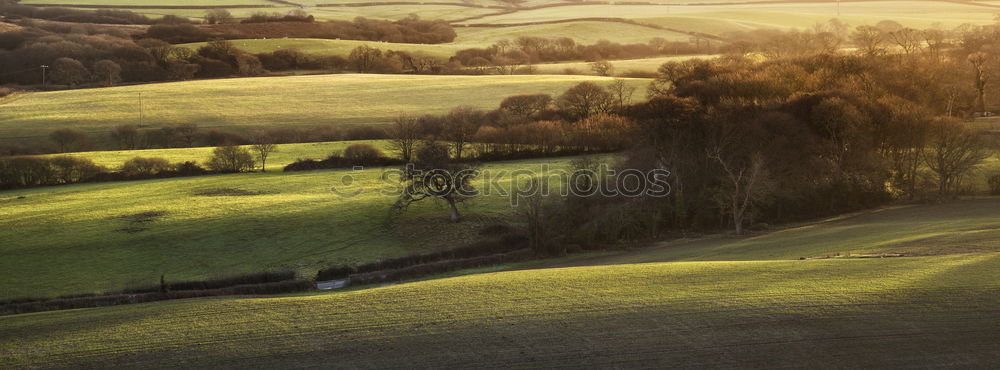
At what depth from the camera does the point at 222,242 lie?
4766 centimetres

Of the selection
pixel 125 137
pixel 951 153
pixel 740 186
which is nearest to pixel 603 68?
pixel 125 137

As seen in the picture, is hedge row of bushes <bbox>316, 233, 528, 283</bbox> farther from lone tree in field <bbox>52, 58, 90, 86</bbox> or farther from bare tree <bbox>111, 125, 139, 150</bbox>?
lone tree in field <bbox>52, 58, 90, 86</bbox>

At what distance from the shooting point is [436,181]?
174 ft

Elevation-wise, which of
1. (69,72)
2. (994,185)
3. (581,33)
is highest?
(581,33)

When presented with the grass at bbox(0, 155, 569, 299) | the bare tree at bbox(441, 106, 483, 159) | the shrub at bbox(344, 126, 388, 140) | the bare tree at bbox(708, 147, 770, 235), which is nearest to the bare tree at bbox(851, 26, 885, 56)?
the bare tree at bbox(708, 147, 770, 235)

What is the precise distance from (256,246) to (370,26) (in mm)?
133886

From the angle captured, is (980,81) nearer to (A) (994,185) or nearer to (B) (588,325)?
(A) (994,185)

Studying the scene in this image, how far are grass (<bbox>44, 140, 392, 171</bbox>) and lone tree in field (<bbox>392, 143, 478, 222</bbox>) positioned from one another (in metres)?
20.4

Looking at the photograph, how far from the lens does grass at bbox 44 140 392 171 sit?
68850mm

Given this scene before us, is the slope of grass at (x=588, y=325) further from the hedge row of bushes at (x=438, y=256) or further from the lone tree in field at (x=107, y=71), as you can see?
the lone tree in field at (x=107, y=71)

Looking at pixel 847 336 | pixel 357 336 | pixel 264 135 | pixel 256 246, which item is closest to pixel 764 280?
pixel 847 336

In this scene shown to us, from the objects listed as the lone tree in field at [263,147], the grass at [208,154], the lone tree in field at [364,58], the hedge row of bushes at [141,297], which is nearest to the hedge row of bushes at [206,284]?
the hedge row of bushes at [141,297]

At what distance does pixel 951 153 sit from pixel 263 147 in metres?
57.7

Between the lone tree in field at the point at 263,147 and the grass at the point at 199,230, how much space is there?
22.4 feet
